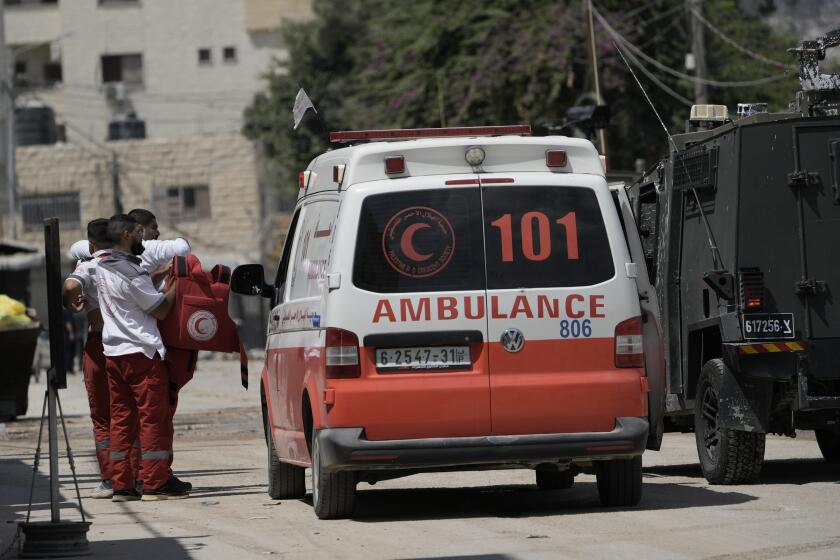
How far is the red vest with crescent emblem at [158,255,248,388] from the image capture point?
12289mm

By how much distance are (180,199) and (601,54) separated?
2939 cm

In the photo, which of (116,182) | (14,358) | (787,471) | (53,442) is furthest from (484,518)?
(116,182)

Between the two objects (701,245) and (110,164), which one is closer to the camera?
(701,245)

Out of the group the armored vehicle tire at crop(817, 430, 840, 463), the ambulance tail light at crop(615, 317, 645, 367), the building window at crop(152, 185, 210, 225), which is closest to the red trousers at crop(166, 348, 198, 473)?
the ambulance tail light at crop(615, 317, 645, 367)

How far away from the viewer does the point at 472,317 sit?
10156 mm

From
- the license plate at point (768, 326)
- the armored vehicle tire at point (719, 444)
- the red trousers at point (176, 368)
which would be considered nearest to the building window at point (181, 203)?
the red trousers at point (176, 368)

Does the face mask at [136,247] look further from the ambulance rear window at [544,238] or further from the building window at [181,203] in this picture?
the building window at [181,203]

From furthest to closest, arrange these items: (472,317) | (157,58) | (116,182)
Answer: (157,58) < (116,182) < (472,317)

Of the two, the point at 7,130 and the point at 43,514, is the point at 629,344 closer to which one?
the point at 43,514

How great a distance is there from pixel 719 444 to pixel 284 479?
296cm

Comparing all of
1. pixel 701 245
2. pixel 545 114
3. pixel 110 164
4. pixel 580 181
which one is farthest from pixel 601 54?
pixel 110 164

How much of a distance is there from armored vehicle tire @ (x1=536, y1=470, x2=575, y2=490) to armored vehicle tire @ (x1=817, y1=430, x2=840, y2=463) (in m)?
2.63

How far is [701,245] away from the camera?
41.9 feet

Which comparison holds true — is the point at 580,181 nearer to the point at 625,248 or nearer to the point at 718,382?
the point at 625,248
